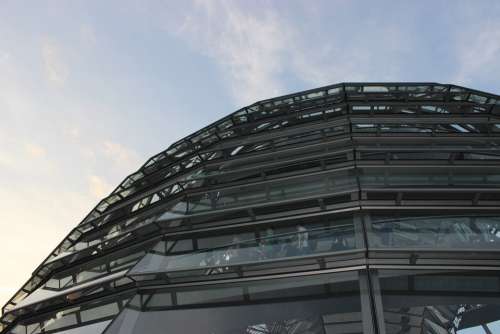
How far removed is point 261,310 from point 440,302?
7.98ft

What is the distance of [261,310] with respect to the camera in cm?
643

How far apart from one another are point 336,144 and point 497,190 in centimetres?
380

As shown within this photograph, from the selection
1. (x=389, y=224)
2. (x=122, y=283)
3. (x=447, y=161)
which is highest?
(x=447, y=161)

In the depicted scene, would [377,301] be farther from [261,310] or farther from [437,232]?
[437,232]

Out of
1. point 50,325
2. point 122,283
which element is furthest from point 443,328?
point 50,325

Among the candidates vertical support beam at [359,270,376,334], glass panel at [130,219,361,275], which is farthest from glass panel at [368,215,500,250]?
vertical support beam at [359,270,376,334]

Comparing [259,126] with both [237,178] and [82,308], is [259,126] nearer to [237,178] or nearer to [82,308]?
[237,178]

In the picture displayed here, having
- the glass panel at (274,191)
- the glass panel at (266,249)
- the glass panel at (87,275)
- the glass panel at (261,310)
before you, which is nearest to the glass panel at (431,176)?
the glass panel at (274,191)

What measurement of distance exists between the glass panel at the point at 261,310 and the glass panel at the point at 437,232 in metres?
0.92

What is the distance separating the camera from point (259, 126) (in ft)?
48.9

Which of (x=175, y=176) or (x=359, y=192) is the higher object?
(x=175, y=176)

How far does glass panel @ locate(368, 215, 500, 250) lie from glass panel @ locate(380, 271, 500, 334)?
0.52m

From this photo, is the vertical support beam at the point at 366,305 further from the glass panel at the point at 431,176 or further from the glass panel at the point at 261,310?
the glass panel at the point at 431,176

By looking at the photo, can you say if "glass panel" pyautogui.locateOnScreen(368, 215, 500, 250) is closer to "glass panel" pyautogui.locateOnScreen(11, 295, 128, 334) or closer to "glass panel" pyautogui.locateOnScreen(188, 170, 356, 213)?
"glass panel" pyautogui.locateOnScreen(188, 170, 356, 213)
